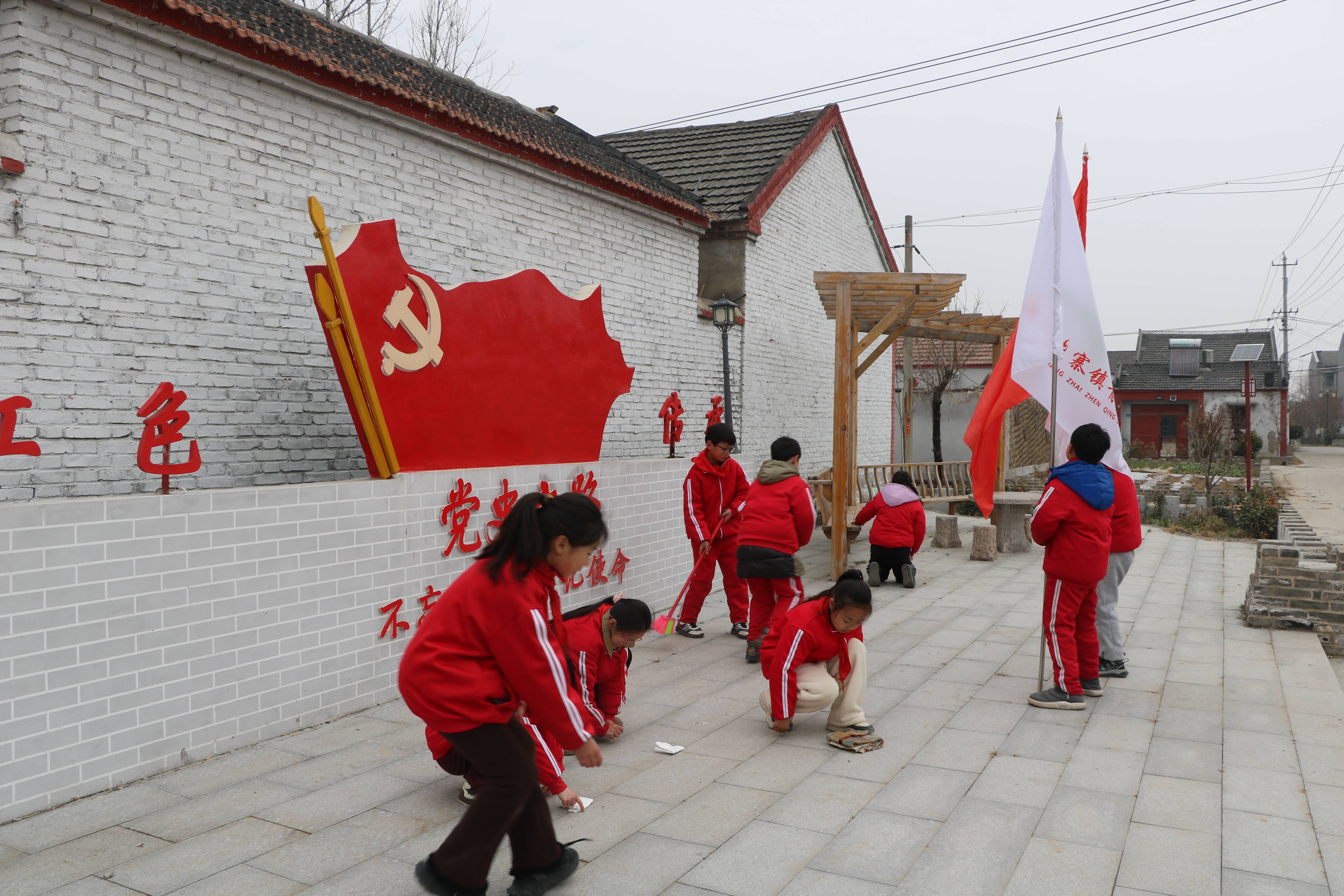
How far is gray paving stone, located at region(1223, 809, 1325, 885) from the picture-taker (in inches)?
130

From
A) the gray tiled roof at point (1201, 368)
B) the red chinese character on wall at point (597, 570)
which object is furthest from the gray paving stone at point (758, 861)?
the gray tiled roof at point (1201, 368)

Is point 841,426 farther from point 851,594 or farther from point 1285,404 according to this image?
point 1285,404

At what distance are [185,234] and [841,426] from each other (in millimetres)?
6481

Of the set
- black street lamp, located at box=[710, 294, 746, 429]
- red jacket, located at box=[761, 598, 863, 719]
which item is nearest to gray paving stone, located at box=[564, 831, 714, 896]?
red jacket, located at box=[761, 598, 863, 719]

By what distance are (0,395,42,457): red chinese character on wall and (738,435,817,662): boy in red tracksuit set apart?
4.08m

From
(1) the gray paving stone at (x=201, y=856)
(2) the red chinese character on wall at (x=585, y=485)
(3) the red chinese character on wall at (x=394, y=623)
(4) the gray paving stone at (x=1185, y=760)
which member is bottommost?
(4) the gray paving stone at (x=1185, y=760)

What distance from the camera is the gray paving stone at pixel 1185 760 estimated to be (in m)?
4.30

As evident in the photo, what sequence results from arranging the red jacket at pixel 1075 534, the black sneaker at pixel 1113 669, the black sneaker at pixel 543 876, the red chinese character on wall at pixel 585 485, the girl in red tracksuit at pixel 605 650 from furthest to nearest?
the red chinese character on wall at pixel 585 485
the black sneaker at pixel 1113 669
the red jacket at pixel 1075 534
the girl in red tracksuit at pixel 605 650
the black sneaker at pixel 543 876

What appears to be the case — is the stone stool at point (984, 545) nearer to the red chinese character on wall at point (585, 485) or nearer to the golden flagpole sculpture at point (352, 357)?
the red chinese character on wall at point (585, 485)

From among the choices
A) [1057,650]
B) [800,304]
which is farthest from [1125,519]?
[800,304]

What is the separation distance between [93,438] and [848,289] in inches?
278

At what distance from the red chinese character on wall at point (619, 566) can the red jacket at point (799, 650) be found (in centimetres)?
277

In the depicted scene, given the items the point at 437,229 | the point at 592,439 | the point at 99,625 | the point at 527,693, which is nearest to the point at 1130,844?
the point at 527,693

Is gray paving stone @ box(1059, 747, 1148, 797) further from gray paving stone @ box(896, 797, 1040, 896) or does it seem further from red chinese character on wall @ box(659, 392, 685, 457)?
red chinese character on wall @ box(659, 392, 685, 457)
